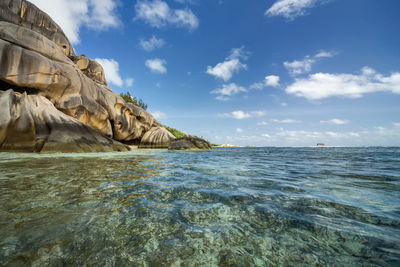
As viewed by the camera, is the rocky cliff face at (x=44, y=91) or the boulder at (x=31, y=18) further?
the boulder at (x=31, y=18)

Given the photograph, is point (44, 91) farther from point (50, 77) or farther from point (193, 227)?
point (193, 227)

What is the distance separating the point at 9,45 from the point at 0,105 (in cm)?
550

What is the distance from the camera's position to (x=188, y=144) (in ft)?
71.5

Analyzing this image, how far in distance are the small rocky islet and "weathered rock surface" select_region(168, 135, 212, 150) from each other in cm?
14

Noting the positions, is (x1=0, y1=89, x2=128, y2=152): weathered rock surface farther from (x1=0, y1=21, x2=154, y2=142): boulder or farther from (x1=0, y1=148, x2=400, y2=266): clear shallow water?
(x1=0, y1=148, x2=400, y2=266): clear shallow water

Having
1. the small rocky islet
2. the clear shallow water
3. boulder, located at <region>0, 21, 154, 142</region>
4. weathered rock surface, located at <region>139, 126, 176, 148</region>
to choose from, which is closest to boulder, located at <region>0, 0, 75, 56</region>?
the small rocky islet

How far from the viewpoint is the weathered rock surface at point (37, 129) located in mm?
8391

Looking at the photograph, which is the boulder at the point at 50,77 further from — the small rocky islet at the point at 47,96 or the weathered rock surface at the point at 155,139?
the weathered rock surface at the point at 155,139

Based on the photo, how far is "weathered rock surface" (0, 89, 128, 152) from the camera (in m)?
8.39

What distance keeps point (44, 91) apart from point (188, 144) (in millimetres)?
14319

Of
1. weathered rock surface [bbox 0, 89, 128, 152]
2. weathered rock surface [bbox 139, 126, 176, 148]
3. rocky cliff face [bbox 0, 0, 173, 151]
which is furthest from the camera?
weathered rock surface [bbox 139, 126, 176, 148]

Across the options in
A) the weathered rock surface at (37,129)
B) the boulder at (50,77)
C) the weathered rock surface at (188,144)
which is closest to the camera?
the weathered rock surface at (37,129)

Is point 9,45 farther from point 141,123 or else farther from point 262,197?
point 262,197

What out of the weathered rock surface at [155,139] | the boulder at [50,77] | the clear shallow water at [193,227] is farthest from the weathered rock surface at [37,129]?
the weathered rock surface at [155,139]
